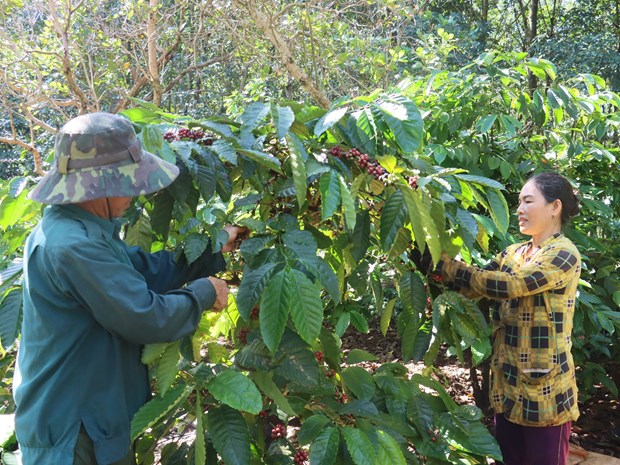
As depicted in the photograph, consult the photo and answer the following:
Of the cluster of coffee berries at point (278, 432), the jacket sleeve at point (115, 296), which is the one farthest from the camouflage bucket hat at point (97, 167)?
the cluster of coffee berries at point (278, 432)

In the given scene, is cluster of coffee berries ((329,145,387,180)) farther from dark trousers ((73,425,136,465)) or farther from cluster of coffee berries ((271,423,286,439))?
dark trousers ((73,425,136,465))

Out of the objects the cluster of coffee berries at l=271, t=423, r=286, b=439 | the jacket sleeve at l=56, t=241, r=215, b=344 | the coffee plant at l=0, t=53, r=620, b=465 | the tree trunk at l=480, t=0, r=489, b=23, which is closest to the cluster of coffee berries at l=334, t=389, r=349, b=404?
the coffee plant at l=0, t=53, r=620, b=465

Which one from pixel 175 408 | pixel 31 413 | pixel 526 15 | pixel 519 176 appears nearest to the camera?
pixel 31 413

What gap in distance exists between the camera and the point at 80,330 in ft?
4.33

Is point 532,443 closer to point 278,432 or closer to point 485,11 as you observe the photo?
point 278,432

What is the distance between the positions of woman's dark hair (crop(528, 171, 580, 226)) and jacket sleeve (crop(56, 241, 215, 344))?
1.36 m

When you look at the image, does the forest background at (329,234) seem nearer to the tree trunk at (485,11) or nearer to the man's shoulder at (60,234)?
the man's shoulder at (60,234)

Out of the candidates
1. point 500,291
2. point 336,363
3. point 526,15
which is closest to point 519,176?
point 500,291

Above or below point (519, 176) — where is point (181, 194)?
above

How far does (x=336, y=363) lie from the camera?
1.85 m

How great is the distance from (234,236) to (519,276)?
96 cm

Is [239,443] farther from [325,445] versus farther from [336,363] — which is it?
[336,363]

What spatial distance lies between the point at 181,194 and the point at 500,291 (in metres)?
1.09

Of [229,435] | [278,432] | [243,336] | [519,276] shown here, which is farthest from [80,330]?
[519,276]
